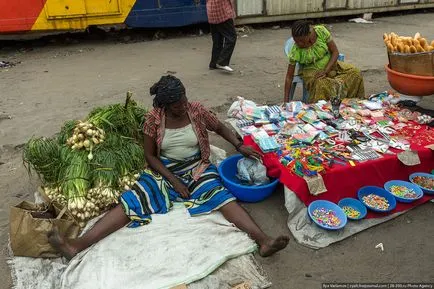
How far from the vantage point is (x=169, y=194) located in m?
3.04

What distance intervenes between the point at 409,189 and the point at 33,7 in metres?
7.18

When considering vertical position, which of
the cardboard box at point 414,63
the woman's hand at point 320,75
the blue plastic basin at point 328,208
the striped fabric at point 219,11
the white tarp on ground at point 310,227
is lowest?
the white tarp on ground at point 310,227

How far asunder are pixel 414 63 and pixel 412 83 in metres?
0.21

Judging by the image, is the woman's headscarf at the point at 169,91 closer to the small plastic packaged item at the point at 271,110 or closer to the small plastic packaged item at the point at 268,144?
the small plastic packaged item at the point at 268,144

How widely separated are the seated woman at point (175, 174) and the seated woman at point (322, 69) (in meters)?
1.64

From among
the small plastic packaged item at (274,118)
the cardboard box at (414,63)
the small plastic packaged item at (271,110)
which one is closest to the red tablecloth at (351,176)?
the small plastic packaged item at (274,118)

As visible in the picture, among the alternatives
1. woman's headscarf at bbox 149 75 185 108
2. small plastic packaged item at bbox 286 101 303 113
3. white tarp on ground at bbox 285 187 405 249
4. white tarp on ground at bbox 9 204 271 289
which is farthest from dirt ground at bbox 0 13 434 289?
woman's headscarf at bbox 149 75 185 108

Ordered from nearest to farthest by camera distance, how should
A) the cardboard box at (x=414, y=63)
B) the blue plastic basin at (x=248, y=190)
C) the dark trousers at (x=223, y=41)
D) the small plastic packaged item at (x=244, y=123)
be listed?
the blue plastic basin at (x=248, y=190)
the small plastic packaged item at (x=244, y=123)
the cardboard box at (x=414, y=63)
the dark trousers at (x=223, y=41)

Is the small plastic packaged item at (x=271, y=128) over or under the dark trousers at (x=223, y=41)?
under

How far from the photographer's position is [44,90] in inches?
236

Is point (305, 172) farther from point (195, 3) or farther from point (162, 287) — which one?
point (195, 3)

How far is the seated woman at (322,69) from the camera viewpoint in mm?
4336

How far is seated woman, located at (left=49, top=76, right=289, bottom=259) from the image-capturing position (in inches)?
110

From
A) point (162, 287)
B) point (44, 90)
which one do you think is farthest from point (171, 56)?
point (162, 287)
